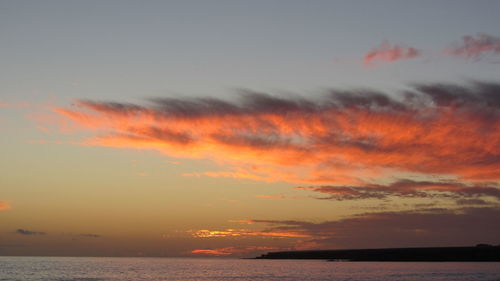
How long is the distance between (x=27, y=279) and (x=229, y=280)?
43.4 m

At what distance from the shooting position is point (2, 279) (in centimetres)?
11000

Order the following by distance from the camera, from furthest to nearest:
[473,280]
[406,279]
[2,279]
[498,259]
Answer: [498,259]
[2,279]
[406,279]
[473,280]

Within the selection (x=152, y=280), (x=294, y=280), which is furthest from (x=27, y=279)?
(x=294, y=280)

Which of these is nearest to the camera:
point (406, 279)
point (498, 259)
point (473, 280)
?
point (473, 280)

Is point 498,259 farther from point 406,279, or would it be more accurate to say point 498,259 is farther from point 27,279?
point 27,279

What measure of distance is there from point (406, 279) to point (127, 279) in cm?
5991

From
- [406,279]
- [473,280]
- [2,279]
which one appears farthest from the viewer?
[2,279]

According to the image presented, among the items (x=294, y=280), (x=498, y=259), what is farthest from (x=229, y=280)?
(x=498, y=259)

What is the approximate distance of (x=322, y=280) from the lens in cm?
10494

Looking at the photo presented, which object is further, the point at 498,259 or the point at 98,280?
the point at 498,259

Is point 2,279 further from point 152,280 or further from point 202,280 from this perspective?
point 202,280

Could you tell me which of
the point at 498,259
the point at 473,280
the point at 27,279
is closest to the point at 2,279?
the point at 27,279

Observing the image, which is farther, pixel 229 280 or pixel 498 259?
pixel 498 259

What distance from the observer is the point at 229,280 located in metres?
115
